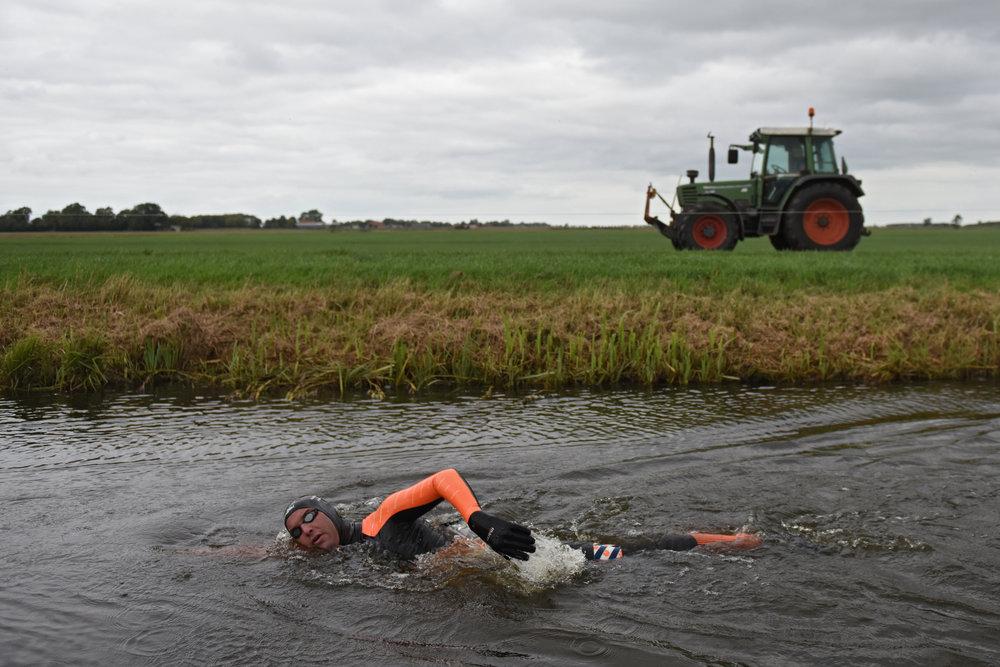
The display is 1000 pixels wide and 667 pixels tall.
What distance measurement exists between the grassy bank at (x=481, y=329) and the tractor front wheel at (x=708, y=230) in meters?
7.05

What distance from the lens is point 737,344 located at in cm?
1180

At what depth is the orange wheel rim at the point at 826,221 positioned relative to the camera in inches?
861

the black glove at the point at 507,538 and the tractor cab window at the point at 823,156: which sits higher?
the tractor cab window at the point at 823,156

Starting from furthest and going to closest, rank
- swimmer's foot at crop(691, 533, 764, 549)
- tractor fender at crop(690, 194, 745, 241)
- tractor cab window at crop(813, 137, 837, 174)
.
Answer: tractor fender at crop(690, 194, 745, 241)
tractor cab window at crop(813, 137, 837, 174)
swimmer's foot at crop(691, 533, 764, 549)

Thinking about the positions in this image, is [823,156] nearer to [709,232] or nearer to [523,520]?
[709,232]

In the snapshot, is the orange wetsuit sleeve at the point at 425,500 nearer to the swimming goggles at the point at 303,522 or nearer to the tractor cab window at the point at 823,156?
the swimming goggles at the point at 303,522

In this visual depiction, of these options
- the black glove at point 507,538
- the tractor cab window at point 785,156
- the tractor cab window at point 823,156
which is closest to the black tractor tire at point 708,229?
the tractor cab window at point 785,156

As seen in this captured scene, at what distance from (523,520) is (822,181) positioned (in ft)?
59.2

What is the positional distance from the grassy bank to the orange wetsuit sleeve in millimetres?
4926

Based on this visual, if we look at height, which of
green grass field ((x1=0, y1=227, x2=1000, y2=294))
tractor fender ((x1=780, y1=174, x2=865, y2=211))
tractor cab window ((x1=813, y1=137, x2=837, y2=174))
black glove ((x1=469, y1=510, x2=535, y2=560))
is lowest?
black glove ((x1=469, y1=510, x2=535, y2=560))

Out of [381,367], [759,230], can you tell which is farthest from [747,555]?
[759,230]

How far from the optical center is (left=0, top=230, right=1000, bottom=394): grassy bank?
11188 mm

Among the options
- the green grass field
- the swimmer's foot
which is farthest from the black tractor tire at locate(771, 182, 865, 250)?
the swimmer's foot

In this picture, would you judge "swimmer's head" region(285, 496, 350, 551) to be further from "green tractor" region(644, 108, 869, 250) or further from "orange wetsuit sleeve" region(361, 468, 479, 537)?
"green tractor" region(644, 108, 869, 250)
